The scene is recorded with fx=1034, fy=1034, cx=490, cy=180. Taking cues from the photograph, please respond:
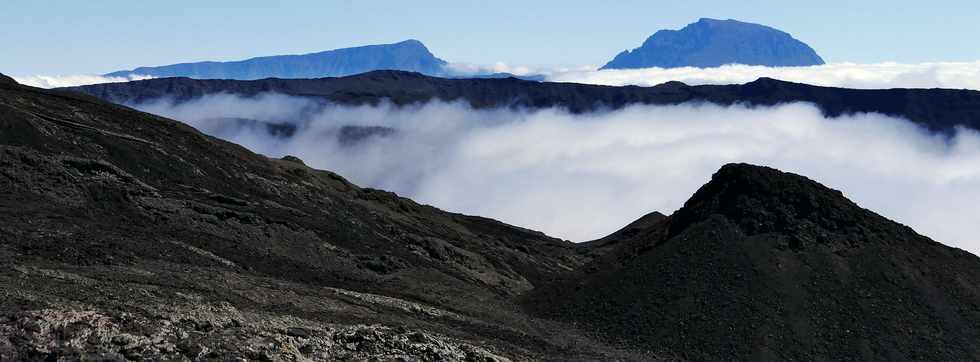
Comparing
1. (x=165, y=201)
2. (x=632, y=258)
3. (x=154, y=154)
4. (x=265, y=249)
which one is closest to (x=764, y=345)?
(x=632, y=258)

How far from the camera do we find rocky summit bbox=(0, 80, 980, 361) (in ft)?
82.8

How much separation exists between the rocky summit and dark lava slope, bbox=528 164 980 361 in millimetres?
85

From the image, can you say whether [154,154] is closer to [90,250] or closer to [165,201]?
[165,201]

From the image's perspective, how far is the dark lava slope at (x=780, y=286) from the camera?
36406mm

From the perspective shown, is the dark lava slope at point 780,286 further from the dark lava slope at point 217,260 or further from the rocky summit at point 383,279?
the dark lava slope at point 217,260

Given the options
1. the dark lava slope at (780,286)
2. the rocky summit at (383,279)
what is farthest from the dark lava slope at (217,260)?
the dark lava slope at (780,286)

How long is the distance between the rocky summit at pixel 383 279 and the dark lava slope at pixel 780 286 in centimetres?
8

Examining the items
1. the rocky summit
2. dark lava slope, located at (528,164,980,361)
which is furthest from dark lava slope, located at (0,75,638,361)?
dark lava slope, located at (528,164,980,361)

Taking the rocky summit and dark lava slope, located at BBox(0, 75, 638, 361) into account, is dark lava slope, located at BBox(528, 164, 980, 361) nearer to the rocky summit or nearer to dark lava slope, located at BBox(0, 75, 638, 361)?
the rocky summit

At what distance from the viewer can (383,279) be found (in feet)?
155

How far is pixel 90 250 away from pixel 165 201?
Answer: 41.6ft

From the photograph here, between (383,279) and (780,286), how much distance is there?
17.8 meters

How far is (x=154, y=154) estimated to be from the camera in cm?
5544

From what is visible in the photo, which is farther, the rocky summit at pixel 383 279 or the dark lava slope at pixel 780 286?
the dark lava slope at pixel 780 286
